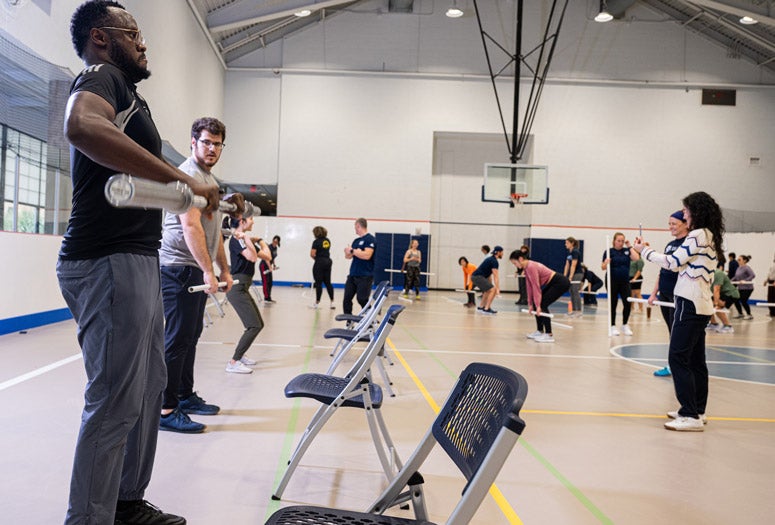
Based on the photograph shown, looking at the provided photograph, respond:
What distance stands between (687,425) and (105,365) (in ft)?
13.2

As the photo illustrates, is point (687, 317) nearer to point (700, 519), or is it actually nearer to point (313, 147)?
point (700, 519)

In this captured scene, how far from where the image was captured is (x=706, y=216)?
4.41 metres

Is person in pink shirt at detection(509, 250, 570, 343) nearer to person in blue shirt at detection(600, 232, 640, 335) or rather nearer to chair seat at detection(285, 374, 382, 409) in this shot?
person in blue shirt at detection(600, 232, 640, 335)

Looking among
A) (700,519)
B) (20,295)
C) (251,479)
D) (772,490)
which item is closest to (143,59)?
(251,479)

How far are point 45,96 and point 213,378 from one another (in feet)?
15.2

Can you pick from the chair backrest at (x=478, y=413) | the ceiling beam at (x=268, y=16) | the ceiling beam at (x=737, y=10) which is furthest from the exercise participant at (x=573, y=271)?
the chair backrest at (x=478, y=413)

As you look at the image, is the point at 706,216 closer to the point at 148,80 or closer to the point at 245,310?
the point at 245,310

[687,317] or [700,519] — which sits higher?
[687,317]

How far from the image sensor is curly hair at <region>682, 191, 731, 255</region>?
14.5ft

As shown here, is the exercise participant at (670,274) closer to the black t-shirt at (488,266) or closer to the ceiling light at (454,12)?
the black t-shirt at (488,266)

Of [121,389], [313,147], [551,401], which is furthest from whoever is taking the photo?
[313,147]

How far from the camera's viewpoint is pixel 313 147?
21062 millimetres

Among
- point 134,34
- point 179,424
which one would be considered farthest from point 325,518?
point 179,424

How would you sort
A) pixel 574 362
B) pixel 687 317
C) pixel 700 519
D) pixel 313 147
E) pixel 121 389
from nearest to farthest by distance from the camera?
pixel 121 389 < pixel 700 519 < pixel 687 317 < pixel 574 362 < pixel 313 147
